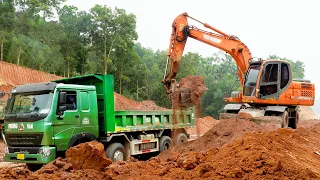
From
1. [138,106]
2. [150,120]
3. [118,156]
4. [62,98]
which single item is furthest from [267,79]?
[138,106]

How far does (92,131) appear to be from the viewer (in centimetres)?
980

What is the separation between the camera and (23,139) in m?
9.06

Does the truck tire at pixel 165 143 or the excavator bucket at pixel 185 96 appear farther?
the excavator bucket at pixel 185 96

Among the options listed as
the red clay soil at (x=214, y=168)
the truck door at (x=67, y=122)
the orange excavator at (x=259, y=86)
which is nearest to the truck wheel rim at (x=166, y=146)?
the orange excavator at (x=259, y=86)

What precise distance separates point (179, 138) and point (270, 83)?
4.16 meters

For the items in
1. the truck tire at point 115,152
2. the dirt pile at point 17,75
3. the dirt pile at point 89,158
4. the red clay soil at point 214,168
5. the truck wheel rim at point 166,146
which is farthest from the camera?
the dirt pile at point 17,75

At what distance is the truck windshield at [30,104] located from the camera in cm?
895

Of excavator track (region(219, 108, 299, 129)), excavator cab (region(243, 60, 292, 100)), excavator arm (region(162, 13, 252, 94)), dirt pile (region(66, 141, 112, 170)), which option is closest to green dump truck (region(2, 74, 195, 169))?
dirt pile (region(66, 141, 112, 170))

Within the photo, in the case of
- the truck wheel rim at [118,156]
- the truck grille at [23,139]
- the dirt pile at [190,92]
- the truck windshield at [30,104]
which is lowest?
the truck wheel rim at [118,156]

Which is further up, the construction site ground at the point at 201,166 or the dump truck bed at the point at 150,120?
the dump truck bed at the point at 150,120

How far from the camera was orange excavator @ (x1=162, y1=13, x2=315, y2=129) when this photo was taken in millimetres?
13648

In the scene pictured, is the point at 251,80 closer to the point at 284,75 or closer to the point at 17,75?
the point at 284,75

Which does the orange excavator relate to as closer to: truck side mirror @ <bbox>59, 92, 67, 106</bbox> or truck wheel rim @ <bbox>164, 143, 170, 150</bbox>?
truck wheel rim @ <bbox>164, 143, 170, 150</bbox>

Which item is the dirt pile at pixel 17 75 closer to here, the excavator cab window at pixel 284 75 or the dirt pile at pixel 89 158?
the excavator cab window at pixel 284 75
